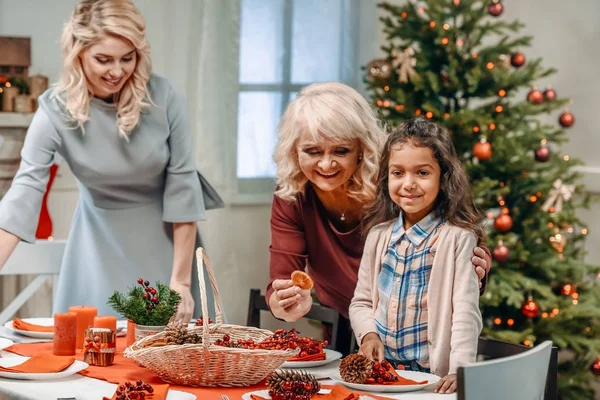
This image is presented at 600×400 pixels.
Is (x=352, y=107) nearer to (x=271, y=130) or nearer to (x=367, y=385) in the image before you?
(x=367, y=385)

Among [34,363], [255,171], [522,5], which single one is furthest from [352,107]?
[522,5]

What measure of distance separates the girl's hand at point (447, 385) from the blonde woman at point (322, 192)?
43 cm

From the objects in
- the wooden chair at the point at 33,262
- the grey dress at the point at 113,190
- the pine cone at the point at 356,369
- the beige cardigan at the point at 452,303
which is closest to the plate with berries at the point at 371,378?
the pine cone at the point at 356,369

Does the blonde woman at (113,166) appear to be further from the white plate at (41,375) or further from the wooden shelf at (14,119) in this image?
the wooden shelf at (14,119)

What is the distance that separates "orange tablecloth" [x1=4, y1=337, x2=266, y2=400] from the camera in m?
1.90

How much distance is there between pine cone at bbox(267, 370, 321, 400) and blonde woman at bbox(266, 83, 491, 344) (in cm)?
40

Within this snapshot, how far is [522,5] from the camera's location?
17.0 feet

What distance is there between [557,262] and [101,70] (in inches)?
92.3

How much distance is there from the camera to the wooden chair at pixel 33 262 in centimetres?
312

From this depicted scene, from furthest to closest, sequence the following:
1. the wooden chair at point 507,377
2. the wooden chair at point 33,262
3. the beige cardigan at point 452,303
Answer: the wooden chair at point 33,262 → the beige cardigan at point 452,303 → the wooden chair at point 507,377

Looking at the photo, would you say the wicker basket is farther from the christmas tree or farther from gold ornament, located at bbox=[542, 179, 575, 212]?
gold ornament, located at bbox=[542, 179, 575, 212]

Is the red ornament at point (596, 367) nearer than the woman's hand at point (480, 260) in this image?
No

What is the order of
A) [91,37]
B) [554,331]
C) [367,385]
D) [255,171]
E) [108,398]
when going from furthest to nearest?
[255,171] < [554,331] < [91,37] < [367,385] < [108,398]

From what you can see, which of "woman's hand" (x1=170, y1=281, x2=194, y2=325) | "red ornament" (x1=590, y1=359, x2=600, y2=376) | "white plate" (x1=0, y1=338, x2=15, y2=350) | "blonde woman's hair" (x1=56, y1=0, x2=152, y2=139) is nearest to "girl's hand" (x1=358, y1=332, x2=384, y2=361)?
"woman's hand" (x1=170, y1=281, x2=194, y2=325)
